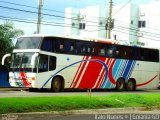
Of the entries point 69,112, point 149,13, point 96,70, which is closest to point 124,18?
point 149,13

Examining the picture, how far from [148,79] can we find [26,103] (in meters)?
21.9

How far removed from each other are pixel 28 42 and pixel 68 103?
41.5 feet

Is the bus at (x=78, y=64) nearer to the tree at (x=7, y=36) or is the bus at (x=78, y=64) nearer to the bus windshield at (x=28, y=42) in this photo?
the bus windshield at (x=28, y=42)

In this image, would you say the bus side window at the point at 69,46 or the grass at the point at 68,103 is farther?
the bus side window at the point at 69,46

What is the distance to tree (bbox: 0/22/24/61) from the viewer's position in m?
39.0

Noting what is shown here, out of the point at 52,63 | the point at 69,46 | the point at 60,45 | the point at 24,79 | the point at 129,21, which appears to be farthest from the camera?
the point at 129,21

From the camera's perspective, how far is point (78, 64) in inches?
1240

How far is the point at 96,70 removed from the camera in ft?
108

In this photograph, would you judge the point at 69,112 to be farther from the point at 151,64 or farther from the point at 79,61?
the point at 151,64

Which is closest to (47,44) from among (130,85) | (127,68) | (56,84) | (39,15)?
(56,84)

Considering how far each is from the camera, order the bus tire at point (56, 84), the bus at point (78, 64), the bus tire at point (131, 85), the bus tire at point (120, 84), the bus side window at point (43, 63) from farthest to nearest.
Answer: the bus tire at point (131, 85)
the bus tire at point (120, 84)
the bus tire at point (56, 84)
the bus at point (78, 64)
the bus side window at point (43, 63)

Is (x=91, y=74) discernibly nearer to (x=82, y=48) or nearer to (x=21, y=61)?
(x=82, y=48)

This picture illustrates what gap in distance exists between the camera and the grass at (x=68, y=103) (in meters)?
16.1

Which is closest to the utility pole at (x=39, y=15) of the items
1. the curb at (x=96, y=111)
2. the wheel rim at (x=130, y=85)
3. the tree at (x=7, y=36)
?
the tree at (x=7, y=36)
